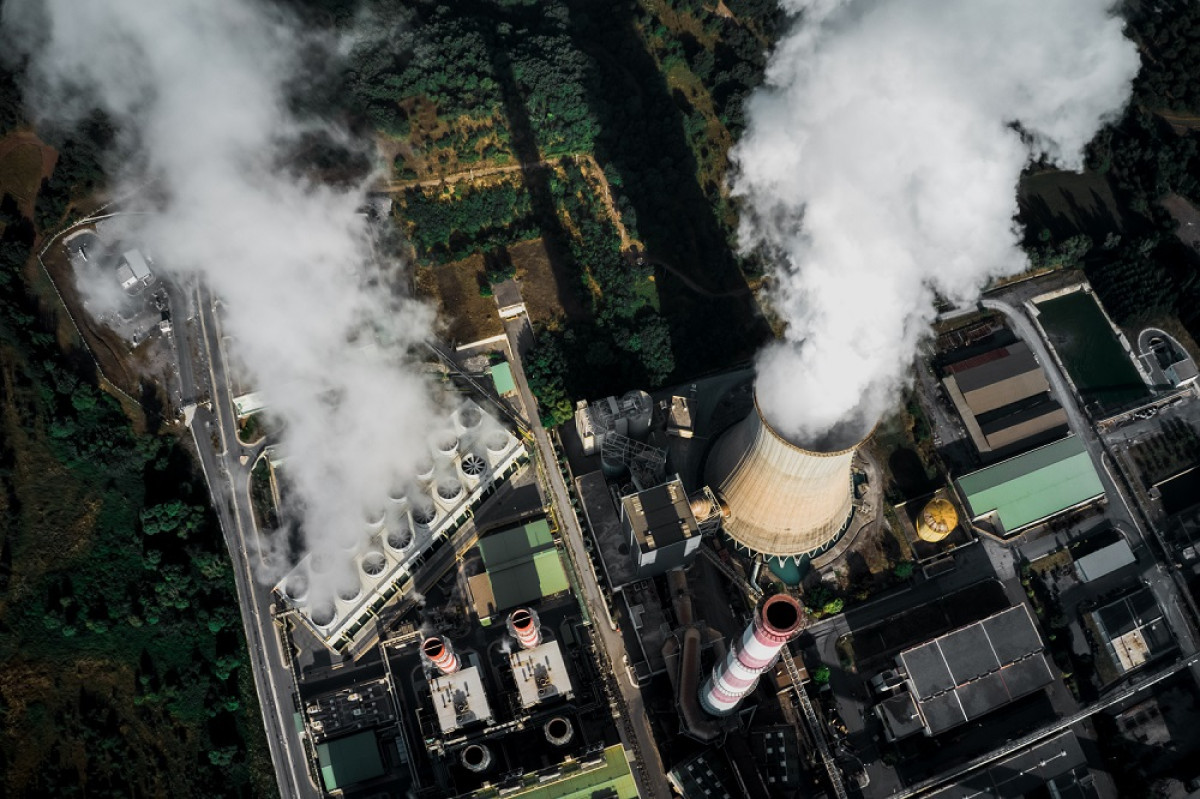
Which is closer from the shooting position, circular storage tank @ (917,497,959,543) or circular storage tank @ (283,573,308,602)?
circular storage tank @ (283,573,308,602)

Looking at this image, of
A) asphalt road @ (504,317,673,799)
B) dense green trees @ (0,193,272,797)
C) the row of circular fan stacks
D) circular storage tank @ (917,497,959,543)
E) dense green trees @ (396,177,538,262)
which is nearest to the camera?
asphalt road @ (504,317,673,799)

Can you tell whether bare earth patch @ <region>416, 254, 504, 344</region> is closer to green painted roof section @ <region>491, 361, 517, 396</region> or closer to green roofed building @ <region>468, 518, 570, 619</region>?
green painted roof section @ <region>491, 361, 517, 396</region>

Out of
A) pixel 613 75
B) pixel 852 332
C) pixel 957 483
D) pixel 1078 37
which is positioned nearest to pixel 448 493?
pixel 852 332

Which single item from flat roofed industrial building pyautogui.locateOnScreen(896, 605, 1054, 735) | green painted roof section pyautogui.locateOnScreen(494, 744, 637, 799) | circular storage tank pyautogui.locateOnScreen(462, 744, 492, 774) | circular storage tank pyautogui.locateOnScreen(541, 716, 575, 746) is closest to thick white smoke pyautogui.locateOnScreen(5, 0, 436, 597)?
circular storage tank pyautogui.locateOnScreen(462, 744, 492, 774)

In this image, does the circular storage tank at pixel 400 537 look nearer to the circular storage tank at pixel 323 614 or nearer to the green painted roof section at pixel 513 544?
the green painted roof section at pixel 513 544

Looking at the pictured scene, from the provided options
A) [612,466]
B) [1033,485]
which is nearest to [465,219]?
[612,466]

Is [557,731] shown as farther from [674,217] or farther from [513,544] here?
[674,217]

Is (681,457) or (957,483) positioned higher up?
(681,457)

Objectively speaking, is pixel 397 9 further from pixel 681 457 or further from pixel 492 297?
pixel 681 457
